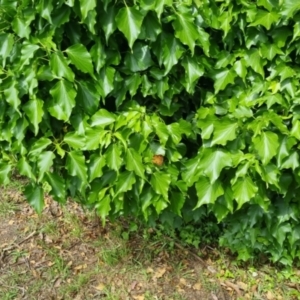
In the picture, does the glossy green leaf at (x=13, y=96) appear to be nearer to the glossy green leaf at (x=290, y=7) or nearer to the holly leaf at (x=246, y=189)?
the holly leaf at (x=246, y=189)

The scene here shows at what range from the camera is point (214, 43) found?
9.18ft

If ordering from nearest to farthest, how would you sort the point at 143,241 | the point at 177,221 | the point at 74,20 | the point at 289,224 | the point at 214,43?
1. the point at 74,20
2. the point at 214,43
3. the point at 289,224
4. the point at 177,221
5. the point at 143,241

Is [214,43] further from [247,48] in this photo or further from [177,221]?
[177,221]

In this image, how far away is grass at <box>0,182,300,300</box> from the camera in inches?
138

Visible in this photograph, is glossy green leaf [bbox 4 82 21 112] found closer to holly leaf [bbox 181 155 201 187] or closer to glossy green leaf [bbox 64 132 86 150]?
glossy green leaf [bbox 64 132 86 150]

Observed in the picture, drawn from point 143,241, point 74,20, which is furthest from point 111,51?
point 143,241

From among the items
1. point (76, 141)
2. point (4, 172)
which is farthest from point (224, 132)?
point (4, 172)

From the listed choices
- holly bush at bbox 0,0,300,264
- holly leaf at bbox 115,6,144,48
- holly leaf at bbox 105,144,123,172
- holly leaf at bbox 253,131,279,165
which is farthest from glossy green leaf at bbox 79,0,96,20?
holly leaf at bbox 253,131,279,165

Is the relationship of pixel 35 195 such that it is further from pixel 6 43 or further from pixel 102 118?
pixel 6 43

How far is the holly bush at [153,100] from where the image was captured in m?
2.54

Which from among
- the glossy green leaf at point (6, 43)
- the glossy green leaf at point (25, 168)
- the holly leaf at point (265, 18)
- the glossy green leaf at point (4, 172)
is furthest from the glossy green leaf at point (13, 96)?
the holly leaf at point (265, 18)

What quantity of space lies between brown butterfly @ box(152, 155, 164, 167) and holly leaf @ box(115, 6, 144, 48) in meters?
0.78

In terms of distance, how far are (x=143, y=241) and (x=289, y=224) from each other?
117cm

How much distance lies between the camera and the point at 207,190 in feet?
9.72
